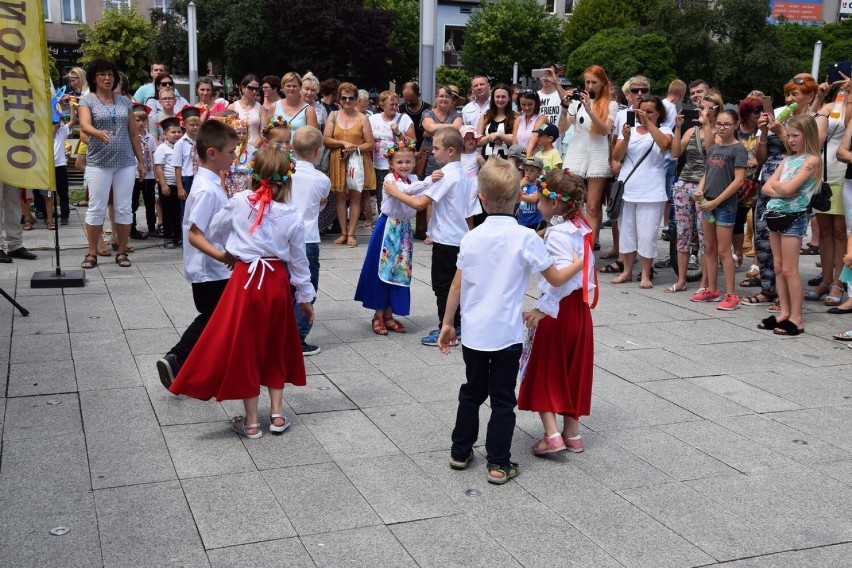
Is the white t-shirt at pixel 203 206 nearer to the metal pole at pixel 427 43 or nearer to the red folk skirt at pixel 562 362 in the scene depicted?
the red folk skirt at pixel 562 362

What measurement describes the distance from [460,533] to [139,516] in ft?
4.73

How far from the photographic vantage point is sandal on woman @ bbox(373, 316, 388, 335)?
7621 mm

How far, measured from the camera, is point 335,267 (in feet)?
34.1

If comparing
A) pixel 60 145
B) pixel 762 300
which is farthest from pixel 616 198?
pixel 60 145

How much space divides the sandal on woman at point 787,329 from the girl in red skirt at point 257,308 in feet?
14.7

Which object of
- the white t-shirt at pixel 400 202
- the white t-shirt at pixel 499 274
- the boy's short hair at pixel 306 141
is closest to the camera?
the white t-shirt at pixel 499 274

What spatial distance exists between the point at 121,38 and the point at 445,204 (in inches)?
2054

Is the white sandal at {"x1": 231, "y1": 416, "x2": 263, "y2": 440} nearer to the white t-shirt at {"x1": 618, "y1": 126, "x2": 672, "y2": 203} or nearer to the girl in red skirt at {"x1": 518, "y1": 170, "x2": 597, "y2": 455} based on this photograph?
the girl in red skirt at {"x1": 518, "y1": 170, "x2": 597, "y2": 455}

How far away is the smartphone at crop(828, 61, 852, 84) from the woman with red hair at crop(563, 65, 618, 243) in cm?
224

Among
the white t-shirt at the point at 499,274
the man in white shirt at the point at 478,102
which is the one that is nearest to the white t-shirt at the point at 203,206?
the white t-shirt at the point at 499,274

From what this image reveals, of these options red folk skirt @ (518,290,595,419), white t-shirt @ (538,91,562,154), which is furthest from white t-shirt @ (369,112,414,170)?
red folk skirt @ (518,290,595,419)

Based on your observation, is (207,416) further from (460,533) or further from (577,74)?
(577,74)

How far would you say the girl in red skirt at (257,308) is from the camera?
5039mm

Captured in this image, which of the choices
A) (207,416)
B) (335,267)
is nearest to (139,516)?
(207,416)
